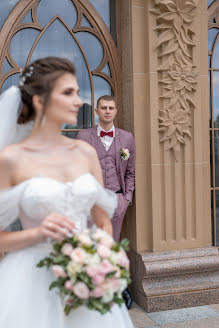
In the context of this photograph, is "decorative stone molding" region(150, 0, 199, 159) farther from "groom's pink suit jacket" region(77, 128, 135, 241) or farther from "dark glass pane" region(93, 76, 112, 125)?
"dark glass pane" region(93, 76, 112, 125)

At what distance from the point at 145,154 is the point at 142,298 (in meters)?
1.57

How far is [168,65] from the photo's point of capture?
172 inches

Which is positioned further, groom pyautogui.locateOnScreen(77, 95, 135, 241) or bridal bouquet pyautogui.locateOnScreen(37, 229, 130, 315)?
groom pyautogui.locateOnScreen(77, 95, 135, 241)

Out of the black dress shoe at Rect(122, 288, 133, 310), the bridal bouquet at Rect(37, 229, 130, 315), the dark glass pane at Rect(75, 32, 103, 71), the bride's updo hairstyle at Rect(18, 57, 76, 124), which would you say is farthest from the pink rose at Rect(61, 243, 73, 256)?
the dark glass pane at Rect(75, 32, 103, 71)

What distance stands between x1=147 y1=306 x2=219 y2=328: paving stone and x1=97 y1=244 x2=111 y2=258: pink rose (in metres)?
2.53

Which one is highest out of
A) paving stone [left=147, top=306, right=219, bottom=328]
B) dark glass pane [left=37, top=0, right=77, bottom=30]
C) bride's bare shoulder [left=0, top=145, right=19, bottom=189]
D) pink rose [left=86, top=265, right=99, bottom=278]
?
dark glass pane [left=37, top=0, right=77, bottom=30]

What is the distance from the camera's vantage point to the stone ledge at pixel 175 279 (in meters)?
4.25

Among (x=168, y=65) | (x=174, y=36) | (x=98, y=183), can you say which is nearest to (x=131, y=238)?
Result: (x=168, y=65)

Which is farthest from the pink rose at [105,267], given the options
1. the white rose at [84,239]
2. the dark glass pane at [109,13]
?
the dark glass pane at [109,13]

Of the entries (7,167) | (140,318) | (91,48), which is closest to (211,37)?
(91,48)

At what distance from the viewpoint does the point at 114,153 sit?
14.0ft

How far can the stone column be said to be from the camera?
171 inches

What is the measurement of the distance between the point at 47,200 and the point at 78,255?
0.33 meters

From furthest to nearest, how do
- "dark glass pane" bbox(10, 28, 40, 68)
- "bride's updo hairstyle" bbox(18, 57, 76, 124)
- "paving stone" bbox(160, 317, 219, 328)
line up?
"dark glass pane" bbox(10, 28, 40, 68) < "paving stone" bbox(160, 317, 219, 328) < "bride's updo hairstyle" bbox(18, 57, 76, 124)
